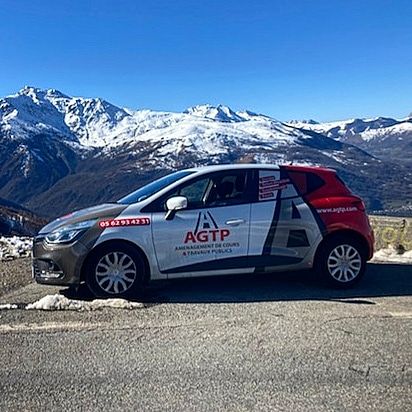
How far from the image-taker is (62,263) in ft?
21.3

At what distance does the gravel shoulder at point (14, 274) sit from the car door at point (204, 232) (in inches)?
90.5

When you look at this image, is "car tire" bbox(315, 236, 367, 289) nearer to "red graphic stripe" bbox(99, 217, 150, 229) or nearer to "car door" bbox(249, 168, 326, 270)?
"car door" bbox(249, 168, 326, 270)

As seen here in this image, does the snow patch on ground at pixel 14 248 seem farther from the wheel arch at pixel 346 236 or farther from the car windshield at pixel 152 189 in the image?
the wheel arch at pixel 346 236

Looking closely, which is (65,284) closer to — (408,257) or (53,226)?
(53,226)

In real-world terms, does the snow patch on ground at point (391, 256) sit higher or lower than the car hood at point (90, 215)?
lower

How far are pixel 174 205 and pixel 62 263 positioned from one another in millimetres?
1498

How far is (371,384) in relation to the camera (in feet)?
13.4

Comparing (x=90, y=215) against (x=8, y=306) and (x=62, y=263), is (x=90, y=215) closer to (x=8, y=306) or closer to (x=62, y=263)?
(x=62, y=263)

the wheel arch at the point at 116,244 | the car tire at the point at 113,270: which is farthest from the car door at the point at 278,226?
the car tire at the point at 113,270

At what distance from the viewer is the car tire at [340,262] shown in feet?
23.7

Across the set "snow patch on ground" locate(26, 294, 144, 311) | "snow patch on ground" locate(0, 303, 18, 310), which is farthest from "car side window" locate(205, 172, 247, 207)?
"snow patch on ground" locate(0, 303, 18, 310)

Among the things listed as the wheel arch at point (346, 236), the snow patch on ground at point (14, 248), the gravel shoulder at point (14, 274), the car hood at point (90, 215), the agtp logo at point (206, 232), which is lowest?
the gravel shoulder at point (14, 274)

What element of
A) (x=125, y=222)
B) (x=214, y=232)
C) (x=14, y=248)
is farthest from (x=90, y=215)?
(x=14, y=248)

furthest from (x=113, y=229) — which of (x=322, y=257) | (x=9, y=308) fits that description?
(x=322, y=257)
